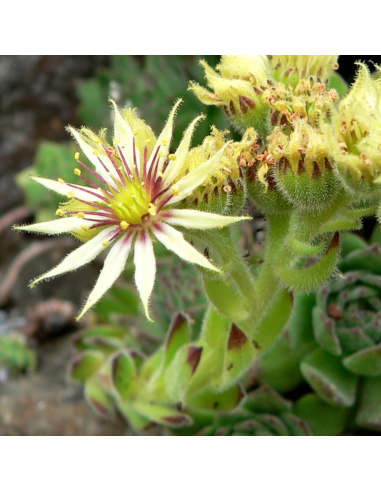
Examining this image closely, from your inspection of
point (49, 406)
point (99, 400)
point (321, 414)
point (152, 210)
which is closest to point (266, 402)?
point (321, 414)

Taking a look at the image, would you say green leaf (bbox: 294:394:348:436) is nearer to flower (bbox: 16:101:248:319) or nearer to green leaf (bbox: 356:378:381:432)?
green leaf (bbox: 356:378:381:432)

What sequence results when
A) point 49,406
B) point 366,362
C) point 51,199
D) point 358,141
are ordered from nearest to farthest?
point 358,141, point 366,362, point 49,406, point 51,199

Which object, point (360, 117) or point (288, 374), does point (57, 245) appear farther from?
point (360, 117)

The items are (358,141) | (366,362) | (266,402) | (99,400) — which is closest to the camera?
(358,141)

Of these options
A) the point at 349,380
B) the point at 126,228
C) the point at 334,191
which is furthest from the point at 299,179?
the point at 349,380

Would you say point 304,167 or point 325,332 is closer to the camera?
point 304,167

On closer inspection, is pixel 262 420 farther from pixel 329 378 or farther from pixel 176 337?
pixel 176 337

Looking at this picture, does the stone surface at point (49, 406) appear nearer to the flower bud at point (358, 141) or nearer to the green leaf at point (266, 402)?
the green leaf at point (266, 402)
